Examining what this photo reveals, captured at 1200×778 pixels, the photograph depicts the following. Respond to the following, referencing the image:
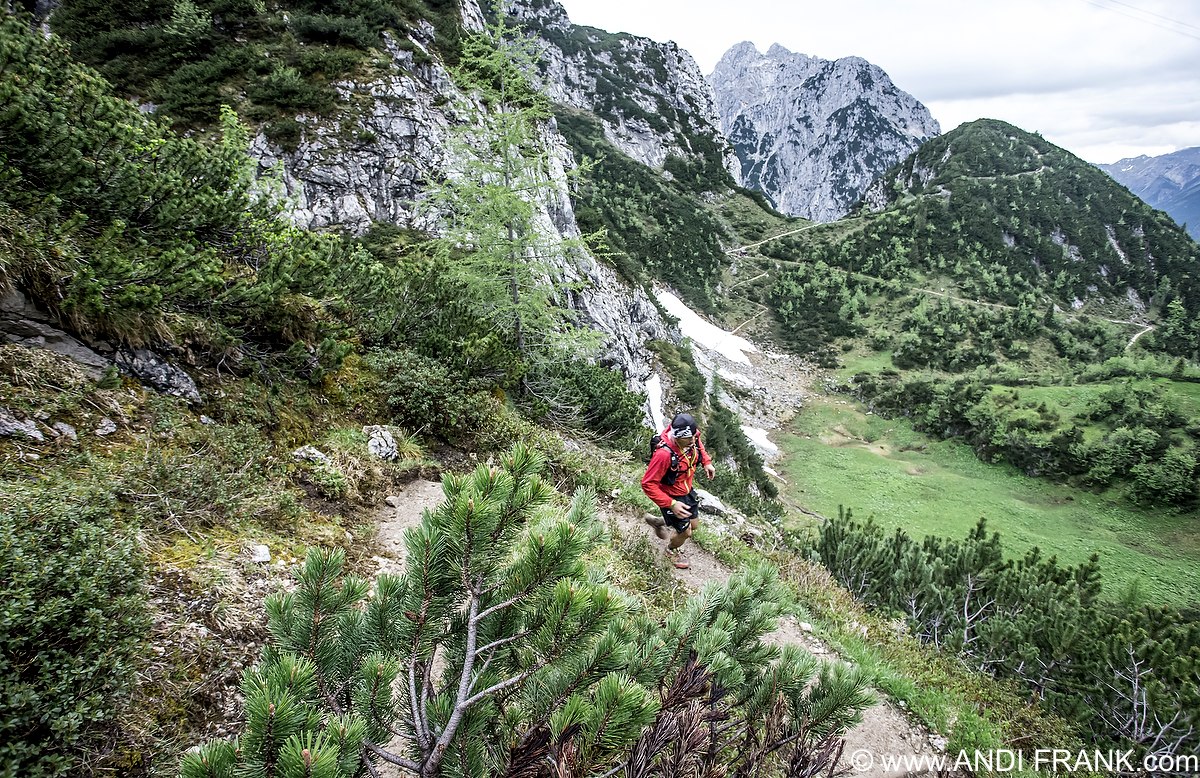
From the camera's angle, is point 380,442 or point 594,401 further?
point 594,401

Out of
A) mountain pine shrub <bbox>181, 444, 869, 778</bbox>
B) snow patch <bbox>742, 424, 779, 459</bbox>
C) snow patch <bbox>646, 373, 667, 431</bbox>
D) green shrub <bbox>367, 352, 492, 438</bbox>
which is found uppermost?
mountain pine shrub <bbox>181, 444, 869, 778</bbox>

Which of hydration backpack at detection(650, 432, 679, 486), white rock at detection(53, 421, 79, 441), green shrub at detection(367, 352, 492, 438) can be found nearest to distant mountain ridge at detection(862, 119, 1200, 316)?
hydration backpack at detection(650, 432, 679, 486)

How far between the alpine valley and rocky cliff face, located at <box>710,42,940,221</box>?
170098 millimetres

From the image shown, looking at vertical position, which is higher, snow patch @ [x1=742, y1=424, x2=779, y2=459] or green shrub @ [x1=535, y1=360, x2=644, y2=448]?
green shrub @ [x1=535, y1=360, x2=644, y2=448]

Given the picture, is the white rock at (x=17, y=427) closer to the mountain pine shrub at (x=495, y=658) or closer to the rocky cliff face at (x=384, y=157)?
the mountain pine shrub at (x=495, y=658)

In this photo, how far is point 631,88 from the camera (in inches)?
3812

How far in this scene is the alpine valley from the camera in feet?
5.99

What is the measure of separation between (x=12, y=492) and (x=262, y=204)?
13.6 feet

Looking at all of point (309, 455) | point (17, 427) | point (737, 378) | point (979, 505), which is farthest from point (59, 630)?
point (737, 378)

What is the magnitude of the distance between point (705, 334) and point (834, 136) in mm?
→ 164014

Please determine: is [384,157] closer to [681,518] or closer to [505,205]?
[505,205]

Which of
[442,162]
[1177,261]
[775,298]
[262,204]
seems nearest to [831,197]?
[1177,261]

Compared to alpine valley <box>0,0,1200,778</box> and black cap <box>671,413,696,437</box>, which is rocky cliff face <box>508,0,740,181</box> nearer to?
alpine valley <box>0,0,1200,778</box>

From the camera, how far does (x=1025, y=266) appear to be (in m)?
64.0
